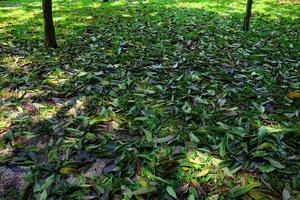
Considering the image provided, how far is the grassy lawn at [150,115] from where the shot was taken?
335 cm

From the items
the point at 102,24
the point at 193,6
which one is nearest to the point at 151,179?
the point at 102,24

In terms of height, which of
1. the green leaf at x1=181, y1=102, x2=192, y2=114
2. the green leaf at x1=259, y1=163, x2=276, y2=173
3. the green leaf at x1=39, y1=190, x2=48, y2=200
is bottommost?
the green leaf at x1=39, y1=190, x2=48, y2=200

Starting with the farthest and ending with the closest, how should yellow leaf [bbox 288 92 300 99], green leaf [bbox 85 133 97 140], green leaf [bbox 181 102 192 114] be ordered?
1. yellow leaf [bbox 288 92 300 99]
2. green leaf [bbox 181 102 192 114]
3. green leaf [bbox 85 133 97 140]

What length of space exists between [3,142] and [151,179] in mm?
1896

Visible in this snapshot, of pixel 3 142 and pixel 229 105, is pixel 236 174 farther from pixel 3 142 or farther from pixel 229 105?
pixel 3 142

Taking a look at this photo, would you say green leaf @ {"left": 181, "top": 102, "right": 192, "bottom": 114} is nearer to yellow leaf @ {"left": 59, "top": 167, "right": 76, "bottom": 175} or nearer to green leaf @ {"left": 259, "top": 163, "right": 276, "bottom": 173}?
green leaf @ {"left": 259, "top": 163, "right": 276, "bottom": 173}

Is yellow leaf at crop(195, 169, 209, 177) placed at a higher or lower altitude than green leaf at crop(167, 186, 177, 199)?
higher

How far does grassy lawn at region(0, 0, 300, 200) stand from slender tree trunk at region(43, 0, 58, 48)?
243 millimetres

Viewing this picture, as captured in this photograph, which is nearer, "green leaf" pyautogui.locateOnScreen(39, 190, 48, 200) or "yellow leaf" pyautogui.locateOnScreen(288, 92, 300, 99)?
"green leaf" pyautogui.locateOnScreen(39, 190, 48, 200)

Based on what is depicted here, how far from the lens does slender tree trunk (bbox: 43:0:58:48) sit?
7.21 metres

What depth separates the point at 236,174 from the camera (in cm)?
344

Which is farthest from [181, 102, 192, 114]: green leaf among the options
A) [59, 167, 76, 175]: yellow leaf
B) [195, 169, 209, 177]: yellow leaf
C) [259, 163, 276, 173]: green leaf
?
[59, 167, 76, 175]: yellow leaf

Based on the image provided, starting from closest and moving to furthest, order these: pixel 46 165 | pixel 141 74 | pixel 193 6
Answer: pixel 46 165, pixel 141 74, pixel 193 6

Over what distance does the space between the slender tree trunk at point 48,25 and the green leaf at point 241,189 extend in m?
5.56
